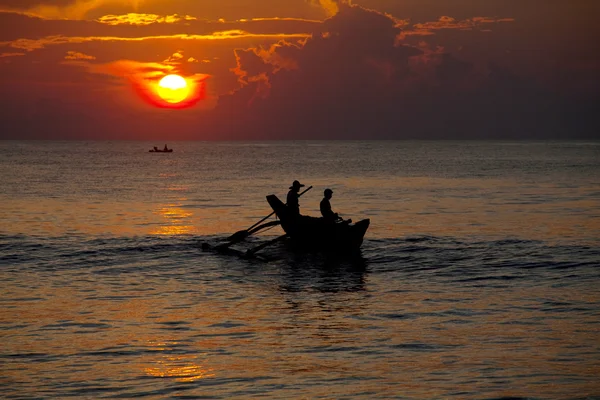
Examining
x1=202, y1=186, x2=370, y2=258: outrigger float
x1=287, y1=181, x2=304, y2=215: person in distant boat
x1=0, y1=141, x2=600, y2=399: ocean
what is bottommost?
x1=0, y1=141, x2=600, y2=399: ocean

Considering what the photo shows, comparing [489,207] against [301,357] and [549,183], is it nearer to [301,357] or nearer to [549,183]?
[549,183]

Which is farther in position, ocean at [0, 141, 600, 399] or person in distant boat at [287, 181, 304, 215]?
person in distant boat at [287, 181, 304, 215]

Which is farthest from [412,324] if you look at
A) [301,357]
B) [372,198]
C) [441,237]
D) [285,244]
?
[372,198]

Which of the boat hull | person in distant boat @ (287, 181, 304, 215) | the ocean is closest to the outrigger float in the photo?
the boat hull

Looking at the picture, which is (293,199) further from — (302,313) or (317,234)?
(302,313)

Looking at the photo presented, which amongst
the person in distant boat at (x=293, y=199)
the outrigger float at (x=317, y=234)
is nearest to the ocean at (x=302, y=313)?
the outrigger float at (x=317, y=234)

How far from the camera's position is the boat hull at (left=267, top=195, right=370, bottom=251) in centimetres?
2948

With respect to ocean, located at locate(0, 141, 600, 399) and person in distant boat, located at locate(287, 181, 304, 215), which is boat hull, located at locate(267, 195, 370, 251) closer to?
person in distant boat, located at locate(287, 181, 304, 215)

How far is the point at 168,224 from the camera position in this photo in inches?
1672

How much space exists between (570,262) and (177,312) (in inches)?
601

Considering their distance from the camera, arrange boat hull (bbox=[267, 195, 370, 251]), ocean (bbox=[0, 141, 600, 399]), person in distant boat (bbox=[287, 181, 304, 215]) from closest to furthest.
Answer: ocean (bbox=[0, 141, 600, 399]) < boat hull (bbox=[267, 195, 370, 251]) < person in distant boat (bbox=[287, 181, 304, 215])

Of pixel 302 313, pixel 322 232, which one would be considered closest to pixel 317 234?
pixel 322 232

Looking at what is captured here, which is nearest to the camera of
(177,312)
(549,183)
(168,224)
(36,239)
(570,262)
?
(177,312)

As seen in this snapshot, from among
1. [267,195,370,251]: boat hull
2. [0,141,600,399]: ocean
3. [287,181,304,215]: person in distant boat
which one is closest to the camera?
[0,141,600,399]: ocean
